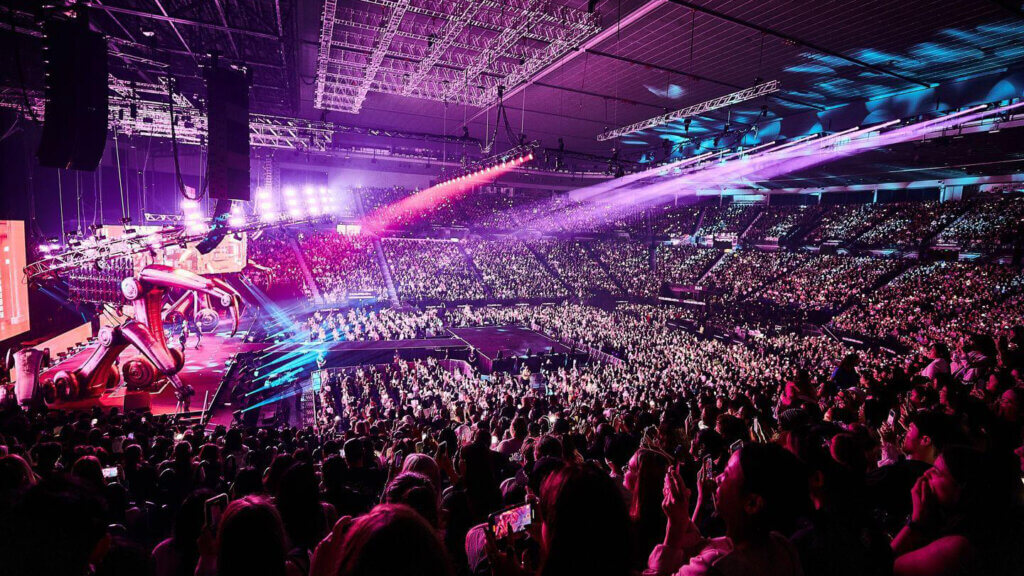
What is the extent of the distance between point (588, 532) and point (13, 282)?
45.7 ft

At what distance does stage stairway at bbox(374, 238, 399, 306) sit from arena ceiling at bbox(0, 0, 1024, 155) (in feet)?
38.9

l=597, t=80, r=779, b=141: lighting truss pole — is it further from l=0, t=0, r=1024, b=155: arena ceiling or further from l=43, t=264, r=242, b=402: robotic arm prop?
l=43, t=264, r=242, b=402: robotic arm prop

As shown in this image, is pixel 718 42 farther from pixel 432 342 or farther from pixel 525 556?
pixel 432 342

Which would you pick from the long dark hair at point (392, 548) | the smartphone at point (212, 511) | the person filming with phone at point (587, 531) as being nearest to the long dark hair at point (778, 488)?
the person filming with phone at point (587, 531)

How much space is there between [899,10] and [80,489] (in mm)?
13698

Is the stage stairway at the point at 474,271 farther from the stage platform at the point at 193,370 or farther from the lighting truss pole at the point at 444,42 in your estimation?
the lighting truss pole at the point at 444,42

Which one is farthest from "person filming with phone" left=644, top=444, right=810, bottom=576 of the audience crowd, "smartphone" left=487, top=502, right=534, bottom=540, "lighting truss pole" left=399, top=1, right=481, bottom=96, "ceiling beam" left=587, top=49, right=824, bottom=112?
the audience crowd

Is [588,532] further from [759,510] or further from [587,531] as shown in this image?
[759,510]

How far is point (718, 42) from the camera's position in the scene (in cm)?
1089

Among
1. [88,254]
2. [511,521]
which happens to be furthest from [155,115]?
[511,521]

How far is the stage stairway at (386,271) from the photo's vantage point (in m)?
25.5

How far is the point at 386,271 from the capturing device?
28.0 meters

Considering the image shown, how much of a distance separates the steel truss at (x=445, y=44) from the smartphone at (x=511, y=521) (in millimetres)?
8457

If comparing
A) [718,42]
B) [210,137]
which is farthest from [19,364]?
[718,42]
